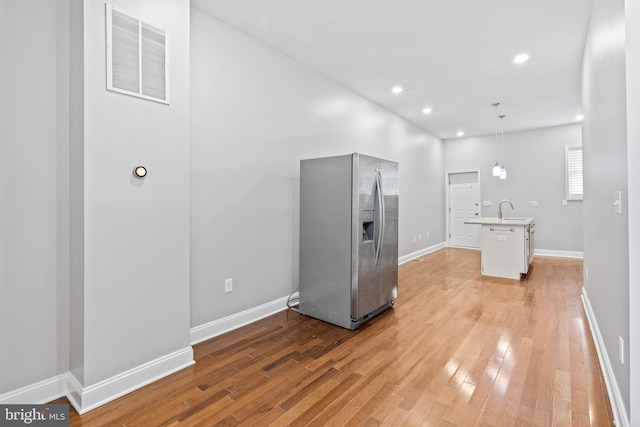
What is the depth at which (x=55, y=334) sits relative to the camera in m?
2.00

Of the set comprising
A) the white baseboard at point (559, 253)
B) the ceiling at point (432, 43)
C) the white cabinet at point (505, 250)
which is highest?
the ceiling at point (432, 43)

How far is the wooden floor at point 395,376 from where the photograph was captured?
1.81m

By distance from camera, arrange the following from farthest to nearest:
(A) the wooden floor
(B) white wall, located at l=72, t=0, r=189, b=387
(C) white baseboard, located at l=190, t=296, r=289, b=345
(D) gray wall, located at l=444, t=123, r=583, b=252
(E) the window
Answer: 1. (D) gray wall, located at l=444, t=123, r=583, b=252
2. (E) the window
3. (C) white baseboard, located at l=190, t=296, r=289, b=345
4. (B) white wall, located at l=72, t=0, r=189, b=387
5. (A) the wooden floor

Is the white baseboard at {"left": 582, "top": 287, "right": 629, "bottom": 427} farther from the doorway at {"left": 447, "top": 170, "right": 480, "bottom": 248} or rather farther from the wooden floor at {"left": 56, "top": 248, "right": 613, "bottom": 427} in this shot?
the doorway at {"left": 447, "top": 170, "right": 480, "bottom": 248}

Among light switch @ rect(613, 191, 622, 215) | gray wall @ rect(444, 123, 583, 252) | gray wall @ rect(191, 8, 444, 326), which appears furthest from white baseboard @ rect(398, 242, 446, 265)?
light switch @ rect(613, 191, 622, 215)

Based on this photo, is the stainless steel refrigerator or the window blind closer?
the stainless steel refrigerator

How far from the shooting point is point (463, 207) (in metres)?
8.30

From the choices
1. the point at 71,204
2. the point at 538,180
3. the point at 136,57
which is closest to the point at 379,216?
the point at 136,57

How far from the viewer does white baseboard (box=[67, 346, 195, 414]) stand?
189 cm

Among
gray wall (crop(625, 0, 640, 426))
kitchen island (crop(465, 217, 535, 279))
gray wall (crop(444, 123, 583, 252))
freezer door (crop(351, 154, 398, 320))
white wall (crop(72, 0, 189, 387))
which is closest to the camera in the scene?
gray wall (crop(625, 0, 640, 426))

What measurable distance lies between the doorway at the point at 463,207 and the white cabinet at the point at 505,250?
9.99ft

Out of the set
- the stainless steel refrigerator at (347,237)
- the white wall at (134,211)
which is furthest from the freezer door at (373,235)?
the white wall at (134,211)

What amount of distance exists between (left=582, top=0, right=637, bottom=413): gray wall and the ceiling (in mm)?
636

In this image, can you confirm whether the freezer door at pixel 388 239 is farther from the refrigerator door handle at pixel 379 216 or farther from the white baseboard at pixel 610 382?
the white baseboard at pixel 610 382
